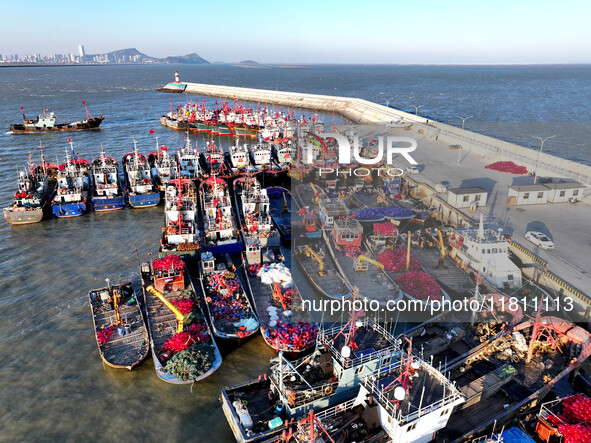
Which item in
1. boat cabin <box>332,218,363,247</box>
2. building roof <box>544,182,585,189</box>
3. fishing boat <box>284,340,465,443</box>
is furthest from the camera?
building roof <box>544,182,585,189</box>

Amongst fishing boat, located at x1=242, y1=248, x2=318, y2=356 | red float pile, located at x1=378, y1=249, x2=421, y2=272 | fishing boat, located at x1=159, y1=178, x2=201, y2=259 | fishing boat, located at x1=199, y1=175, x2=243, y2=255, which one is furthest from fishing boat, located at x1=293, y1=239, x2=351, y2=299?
fishing boat, located at x1=159, y1=178, x2=201, y2=259

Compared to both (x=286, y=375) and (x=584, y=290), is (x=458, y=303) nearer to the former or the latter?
(x=584, y=290)

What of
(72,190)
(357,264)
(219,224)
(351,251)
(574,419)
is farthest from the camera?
(72,190)

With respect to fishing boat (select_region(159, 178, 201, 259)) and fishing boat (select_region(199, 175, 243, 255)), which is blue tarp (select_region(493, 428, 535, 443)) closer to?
fishing boat (select_region(199, 175, 243, 255))

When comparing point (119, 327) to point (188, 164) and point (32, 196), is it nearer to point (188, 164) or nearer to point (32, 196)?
point (32, 196)

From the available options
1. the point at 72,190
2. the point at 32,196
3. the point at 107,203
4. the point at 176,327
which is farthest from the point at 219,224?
the point at 32,196

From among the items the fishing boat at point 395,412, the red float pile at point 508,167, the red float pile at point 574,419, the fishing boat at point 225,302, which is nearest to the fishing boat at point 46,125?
the fishing boat at point 225,302
